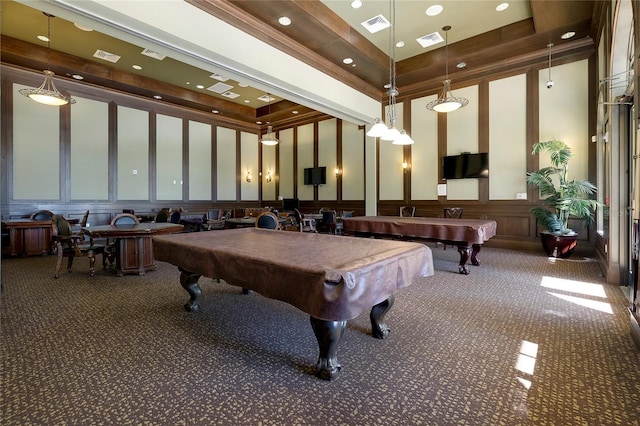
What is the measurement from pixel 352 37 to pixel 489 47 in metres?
2.85

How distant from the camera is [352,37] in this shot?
5656mm

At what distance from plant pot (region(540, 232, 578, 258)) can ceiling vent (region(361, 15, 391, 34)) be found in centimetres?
504

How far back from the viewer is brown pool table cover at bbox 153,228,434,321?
1487mm

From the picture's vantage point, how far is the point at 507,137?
21.3ft

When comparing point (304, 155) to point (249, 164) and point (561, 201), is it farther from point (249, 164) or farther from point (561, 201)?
point (561, 201)

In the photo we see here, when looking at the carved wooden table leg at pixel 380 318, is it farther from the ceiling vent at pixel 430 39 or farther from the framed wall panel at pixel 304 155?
the framed wall panel at pixel 304 155

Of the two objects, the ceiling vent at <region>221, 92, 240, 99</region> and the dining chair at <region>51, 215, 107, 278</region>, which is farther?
the ceiling vent at <region>221, 92, 240, 99</region>

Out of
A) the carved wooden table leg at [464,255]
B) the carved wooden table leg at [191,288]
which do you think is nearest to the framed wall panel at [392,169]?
the carved wooden table leg at [464,255]

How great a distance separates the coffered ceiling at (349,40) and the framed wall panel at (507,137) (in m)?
0.54

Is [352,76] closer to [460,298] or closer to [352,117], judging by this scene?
[352,117]

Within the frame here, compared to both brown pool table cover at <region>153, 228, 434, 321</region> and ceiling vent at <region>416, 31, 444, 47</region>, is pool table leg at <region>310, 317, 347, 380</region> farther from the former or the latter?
ceiling vent at <region>416, 31, 444, 47</region>

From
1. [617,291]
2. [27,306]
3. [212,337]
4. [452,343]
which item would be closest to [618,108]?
[617,291]

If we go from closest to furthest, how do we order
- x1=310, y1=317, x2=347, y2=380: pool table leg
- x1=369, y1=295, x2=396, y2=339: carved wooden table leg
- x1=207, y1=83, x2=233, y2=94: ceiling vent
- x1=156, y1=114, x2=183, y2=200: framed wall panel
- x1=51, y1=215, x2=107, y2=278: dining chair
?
1. x1=310, y1=317, x2=347, y2=380: pool table leg
2. x1=369, y1=295, x2=396, y2=339: carved wooden table leg
3. x1=51, y1=215, x2=107, y2=278: dining chair
4. x1=207, y1=83, x2=233, y2=94: ceiling vent
5. x1=156, y1=114, x2=183, y2=200: framed wall panel

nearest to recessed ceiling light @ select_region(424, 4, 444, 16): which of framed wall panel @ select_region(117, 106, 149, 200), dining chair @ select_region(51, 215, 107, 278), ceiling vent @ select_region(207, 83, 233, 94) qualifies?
ceiling vent @ select_region(207, 83, 233, 94)
